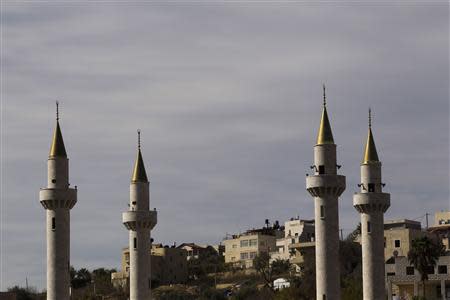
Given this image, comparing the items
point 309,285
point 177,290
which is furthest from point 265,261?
point 309,285

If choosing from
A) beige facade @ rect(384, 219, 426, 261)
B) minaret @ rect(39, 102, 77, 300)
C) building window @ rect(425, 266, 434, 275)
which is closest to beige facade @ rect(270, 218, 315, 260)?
beige facade @ rect(384, 219, 426, 261)

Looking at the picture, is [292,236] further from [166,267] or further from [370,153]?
[370,153]

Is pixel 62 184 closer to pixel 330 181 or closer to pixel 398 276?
pixel 330 181

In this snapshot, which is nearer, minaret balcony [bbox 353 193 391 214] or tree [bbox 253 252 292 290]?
minaret balcony [bbox 353 193 391 214]

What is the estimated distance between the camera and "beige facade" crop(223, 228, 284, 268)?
15812cm

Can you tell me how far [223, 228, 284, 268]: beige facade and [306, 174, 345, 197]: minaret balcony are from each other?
284ft

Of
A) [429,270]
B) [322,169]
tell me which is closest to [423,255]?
[429,270]

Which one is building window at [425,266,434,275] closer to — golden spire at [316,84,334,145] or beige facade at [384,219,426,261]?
beige facade at [384,219,426,261]

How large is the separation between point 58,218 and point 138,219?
9.25m

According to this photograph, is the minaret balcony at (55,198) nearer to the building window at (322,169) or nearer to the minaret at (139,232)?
the minaret at (139,232)

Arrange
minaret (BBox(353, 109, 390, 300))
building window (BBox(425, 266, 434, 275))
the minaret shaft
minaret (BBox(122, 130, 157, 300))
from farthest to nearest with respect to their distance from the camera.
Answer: building window (BBox(425, 266, 434, 275)), minaret (BBox(122, 130, 157, 300)), minaret (BBox(353, 109, 390, 300)), the minaret shaft

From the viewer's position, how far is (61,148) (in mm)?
75812

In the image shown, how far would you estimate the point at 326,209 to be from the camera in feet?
225

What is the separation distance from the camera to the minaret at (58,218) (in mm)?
72812
